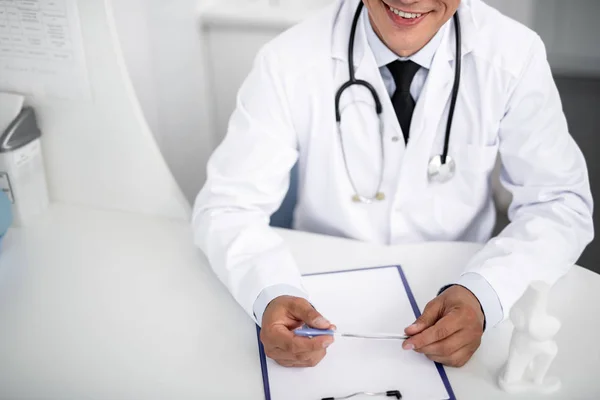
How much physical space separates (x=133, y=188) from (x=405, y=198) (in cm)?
58

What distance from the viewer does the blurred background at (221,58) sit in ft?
5.02

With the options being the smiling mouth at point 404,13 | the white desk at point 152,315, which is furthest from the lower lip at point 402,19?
the white desk at point 152,315

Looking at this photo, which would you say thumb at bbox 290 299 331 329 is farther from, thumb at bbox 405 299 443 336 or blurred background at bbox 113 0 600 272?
blurred background at bbox 113 0 600 272

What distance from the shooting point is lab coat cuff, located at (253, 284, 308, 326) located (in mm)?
924

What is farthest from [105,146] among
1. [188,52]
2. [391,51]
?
[391,51]

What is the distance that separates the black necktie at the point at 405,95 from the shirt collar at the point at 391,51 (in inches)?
0.5

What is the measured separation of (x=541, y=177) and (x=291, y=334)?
583 mm

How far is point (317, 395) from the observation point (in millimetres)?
799

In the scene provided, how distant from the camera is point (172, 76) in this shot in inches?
63.3

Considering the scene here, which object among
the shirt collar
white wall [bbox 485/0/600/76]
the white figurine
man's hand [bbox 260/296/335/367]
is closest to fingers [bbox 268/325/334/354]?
man's hand [bbox 260/296/335/367]

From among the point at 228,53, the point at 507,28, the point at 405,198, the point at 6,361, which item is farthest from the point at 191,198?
the point at 507,28

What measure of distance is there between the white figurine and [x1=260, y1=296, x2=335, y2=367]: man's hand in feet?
0.82

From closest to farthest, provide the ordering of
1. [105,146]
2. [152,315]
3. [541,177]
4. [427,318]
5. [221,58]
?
[427,318], [152,315], [541,177], [105,146], [221,58]

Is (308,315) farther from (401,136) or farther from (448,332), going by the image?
(401,136)
